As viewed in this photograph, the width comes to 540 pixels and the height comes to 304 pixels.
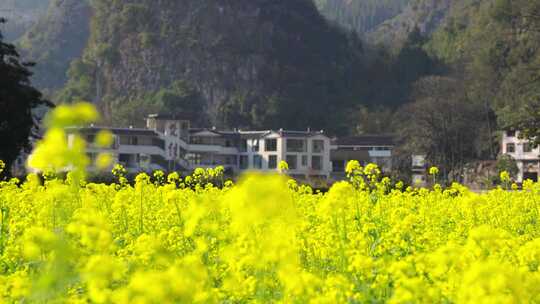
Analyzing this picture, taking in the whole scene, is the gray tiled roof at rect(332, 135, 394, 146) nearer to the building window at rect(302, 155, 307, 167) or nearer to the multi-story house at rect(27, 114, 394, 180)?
the multi-story house at rect(27, 114, 394, 180)

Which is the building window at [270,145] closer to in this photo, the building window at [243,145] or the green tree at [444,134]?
the building window at [243,145]

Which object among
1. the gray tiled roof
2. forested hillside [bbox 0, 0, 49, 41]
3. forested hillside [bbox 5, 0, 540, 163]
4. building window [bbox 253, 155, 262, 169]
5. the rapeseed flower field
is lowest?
the rapeseed flower field

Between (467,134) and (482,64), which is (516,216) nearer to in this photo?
(467,134)

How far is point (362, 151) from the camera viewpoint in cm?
6212

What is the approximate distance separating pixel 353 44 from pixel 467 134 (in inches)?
1755

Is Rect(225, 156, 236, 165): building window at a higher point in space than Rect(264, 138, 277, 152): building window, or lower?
lower

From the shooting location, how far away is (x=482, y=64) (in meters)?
65.1

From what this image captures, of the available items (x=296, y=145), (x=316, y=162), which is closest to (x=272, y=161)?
(x=296, y=145)

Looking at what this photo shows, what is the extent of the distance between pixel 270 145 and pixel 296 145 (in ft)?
6.16

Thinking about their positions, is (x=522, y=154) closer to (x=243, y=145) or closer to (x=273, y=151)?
(x=273, y=151)

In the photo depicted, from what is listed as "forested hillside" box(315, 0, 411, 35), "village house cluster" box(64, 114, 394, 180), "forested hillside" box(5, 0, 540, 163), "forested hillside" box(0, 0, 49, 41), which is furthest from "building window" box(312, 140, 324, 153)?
"forested hillside" box(0, 0, 49, 41)

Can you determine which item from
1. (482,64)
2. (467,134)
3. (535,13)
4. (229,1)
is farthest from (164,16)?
(535,13)

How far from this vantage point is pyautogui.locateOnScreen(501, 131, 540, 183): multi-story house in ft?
175

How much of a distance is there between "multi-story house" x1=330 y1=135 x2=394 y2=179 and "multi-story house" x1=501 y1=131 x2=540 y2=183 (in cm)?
913
